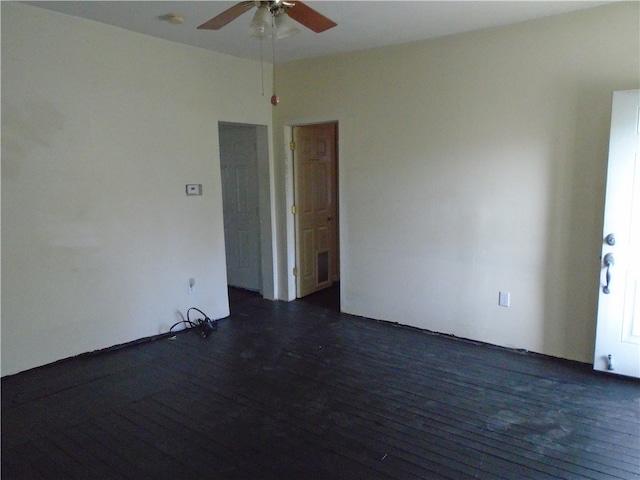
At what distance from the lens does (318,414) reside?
9.04 feet

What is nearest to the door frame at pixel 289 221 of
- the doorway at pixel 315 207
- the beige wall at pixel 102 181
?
the doorway at pixel 315 207

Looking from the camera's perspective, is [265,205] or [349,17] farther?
[265,205]

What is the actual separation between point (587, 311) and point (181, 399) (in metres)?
3.04

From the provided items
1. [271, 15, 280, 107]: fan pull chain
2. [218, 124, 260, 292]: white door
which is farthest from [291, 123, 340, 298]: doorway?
[271, 15, 280, 107]: fan pull chain

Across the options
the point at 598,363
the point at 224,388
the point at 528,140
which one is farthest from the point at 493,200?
the point at 224,388

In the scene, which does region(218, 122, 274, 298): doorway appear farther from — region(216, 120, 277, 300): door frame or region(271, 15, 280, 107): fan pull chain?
region(271, 15, 280, 107): fan pull chain

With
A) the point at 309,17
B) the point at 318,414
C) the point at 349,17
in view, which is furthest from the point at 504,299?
the point at 309,17

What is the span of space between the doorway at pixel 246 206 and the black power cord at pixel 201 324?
3.35ft

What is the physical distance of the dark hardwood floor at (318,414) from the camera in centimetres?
227

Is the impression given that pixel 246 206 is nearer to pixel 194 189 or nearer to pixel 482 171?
pixel 194 189

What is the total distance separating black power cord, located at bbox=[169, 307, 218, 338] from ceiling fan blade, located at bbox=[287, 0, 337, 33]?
2894mm

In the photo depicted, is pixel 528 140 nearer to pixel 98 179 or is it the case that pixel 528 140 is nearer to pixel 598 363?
pixel 598 363

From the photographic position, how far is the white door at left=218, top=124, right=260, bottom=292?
17.3 ft

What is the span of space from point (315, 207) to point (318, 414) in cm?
306
